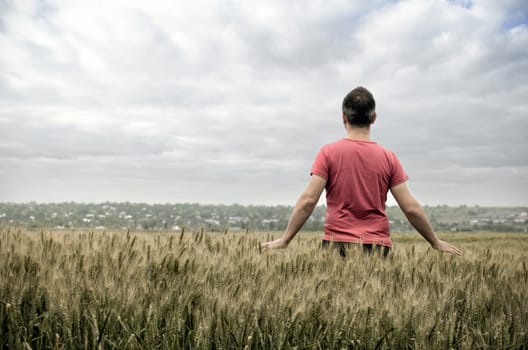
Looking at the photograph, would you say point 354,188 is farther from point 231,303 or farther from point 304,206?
point 231,303

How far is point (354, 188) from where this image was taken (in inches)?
186


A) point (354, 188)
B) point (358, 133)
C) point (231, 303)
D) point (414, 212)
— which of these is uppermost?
point (358, 133)

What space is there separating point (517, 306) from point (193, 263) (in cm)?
216

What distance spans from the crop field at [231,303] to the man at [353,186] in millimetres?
1009

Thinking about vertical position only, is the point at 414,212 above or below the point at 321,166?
below

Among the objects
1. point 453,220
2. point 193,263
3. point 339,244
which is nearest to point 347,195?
point 339,244

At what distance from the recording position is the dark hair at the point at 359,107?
4.74 m

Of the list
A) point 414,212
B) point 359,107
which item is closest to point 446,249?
point 414,212

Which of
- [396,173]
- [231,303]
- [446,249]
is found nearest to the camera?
[231,303]

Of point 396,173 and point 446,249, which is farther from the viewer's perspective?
point 396,173

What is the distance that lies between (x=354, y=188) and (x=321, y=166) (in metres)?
0.40

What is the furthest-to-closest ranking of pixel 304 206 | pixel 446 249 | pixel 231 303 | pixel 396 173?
pixel 396 173 < pixel 446 249 < pixel 304 206 < pixel 231 303

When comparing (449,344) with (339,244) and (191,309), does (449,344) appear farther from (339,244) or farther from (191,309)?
(339,244)

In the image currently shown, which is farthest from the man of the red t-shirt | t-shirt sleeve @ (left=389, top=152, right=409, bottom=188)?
t-shirt sleeve @ (left=389, top=152, right=409, bottom=188)
